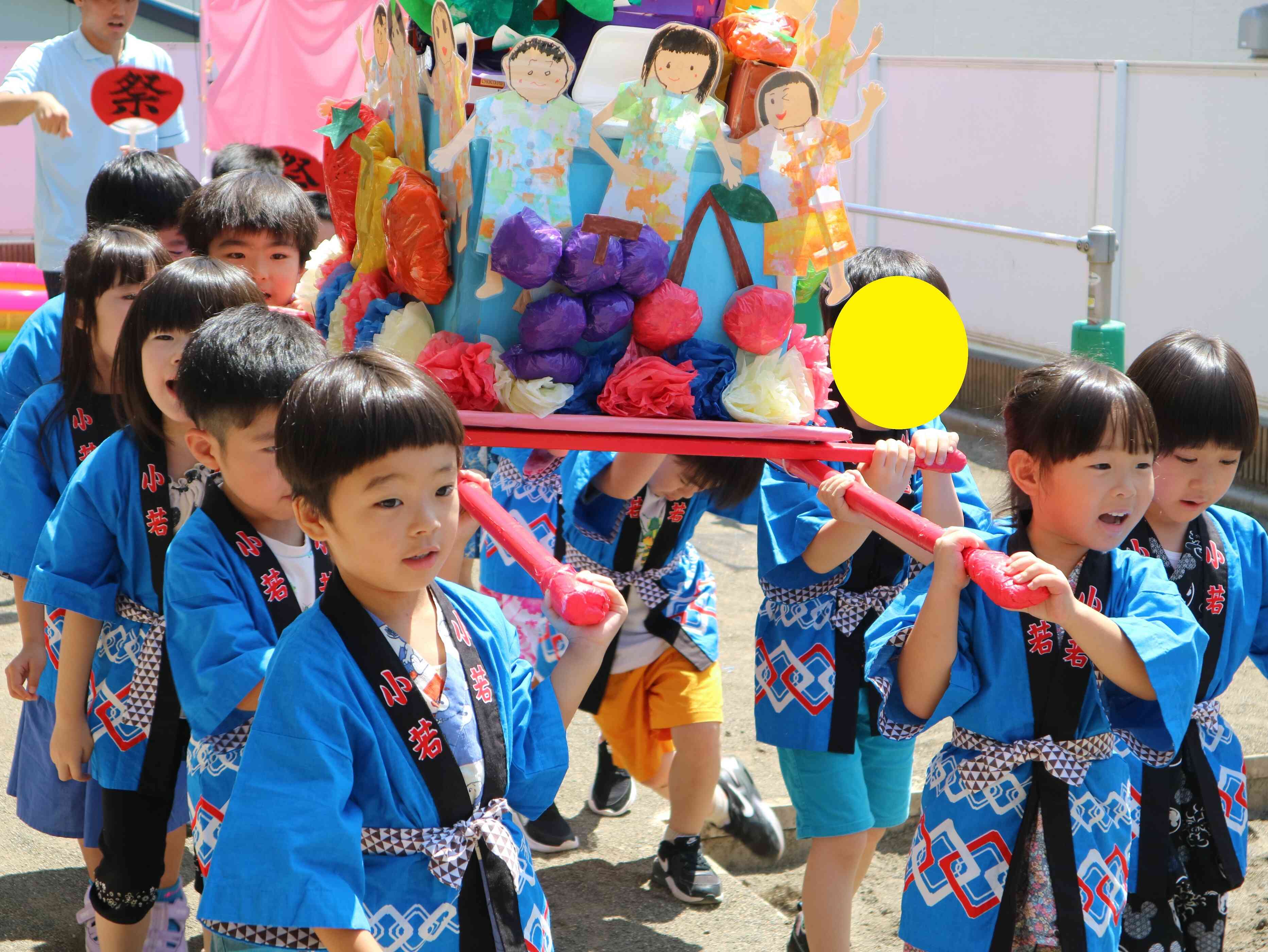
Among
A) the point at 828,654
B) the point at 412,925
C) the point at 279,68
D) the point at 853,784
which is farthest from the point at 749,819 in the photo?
the point at 279,68

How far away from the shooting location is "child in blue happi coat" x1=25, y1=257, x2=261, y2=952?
89.7 inches

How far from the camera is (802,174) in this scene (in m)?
2.19

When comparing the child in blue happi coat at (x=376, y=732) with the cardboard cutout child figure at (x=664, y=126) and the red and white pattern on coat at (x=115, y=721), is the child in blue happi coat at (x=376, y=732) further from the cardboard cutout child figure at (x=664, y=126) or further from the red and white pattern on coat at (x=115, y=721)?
the red and white pattern on coat at (x=115, y=721)

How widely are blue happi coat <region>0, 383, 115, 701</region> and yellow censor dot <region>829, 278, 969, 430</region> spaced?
1471 millimetres

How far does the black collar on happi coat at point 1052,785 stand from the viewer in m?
1.93

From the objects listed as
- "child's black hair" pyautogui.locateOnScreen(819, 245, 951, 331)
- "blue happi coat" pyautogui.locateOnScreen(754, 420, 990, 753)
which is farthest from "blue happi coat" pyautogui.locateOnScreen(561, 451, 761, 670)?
"child's black hair" pyautogui.locateOnScreen(819, 245, 951, 331)

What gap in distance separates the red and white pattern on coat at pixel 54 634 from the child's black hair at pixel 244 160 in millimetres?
1659

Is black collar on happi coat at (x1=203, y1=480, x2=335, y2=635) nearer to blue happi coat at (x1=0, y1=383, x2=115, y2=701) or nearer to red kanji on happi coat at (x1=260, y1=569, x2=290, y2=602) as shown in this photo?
red kanji on happi coat at (x1=260, y1=569, x2=290, y2=602)

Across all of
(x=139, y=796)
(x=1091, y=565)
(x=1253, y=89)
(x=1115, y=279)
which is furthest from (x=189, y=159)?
(x=1091, y=565)

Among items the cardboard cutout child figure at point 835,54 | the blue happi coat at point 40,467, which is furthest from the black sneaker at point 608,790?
the cardboard cutout child figure at point 835,54

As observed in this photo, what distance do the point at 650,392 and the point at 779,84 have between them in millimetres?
520

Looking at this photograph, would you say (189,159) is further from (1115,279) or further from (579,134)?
(579,134)

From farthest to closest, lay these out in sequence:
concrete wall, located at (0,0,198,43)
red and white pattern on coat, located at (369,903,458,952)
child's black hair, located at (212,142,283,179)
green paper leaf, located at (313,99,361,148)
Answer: concrete wall, located at (0,0,198,43) < child's black hair, located at (212,142,283,179) < green paper leaf, located at (313,99,361,148) < red and white pattern on coat, located at (369,903,458,952)

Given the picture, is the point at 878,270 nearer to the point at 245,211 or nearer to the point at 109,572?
the point at 245,211
